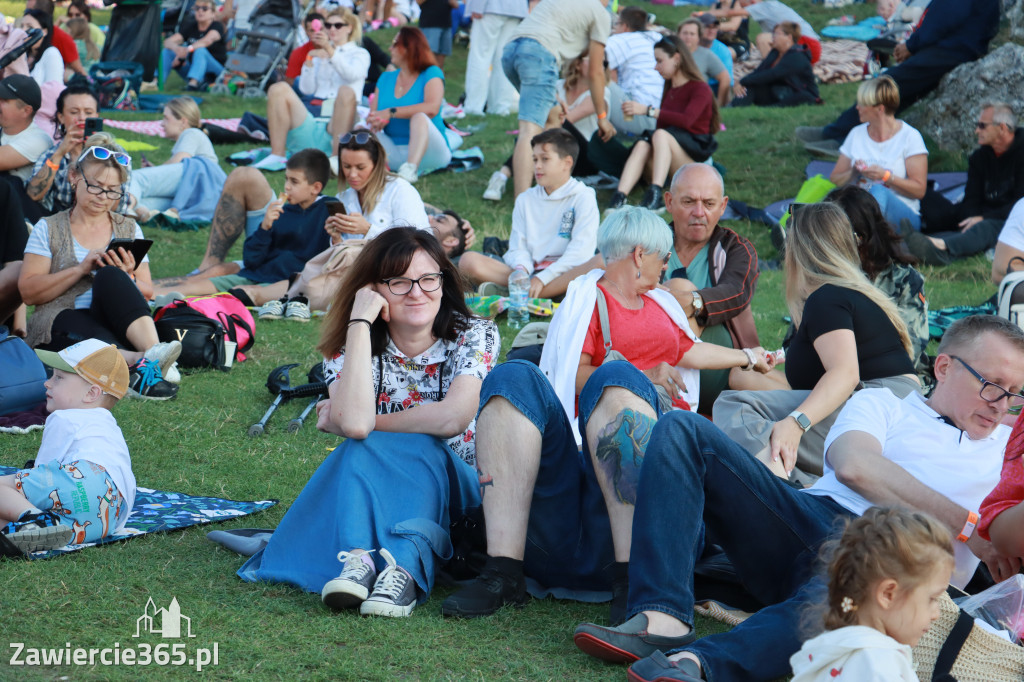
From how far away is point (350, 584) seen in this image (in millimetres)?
3307

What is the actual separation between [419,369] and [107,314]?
3.07m

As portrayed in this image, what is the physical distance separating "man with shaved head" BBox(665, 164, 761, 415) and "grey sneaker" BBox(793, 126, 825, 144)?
6511mm

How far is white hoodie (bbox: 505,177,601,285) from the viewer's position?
7918mm

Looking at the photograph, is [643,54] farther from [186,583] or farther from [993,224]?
[186,583]

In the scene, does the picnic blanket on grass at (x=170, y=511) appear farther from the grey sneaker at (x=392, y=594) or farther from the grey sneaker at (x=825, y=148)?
the grey sneaker at (x=825, y=148)

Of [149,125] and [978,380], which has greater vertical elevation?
[978,380]

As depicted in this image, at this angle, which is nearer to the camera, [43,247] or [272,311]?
[43,247]

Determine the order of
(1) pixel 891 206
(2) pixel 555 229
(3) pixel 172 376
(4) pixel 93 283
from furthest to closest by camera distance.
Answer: (1) pixel 891 206 → (2) pixel 555 229 → (4) pixel 93 283 → (3) pixel 172 376

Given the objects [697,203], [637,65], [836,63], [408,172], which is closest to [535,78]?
[408,172]

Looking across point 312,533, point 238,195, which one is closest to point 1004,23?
point 238,195

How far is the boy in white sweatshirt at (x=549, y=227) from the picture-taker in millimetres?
7914

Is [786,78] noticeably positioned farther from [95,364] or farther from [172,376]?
[95,364]

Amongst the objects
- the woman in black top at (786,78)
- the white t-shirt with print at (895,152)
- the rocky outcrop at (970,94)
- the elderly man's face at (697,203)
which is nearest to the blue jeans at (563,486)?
the elderly man's face at (697,203)

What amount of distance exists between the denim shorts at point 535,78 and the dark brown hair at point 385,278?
666 centimetres
